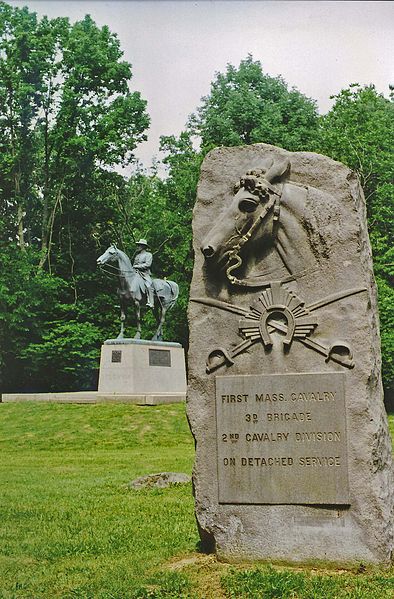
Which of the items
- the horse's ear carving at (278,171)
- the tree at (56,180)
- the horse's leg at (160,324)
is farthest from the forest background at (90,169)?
the horse's ear carving at (278,171)

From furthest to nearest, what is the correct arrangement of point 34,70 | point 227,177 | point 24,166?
point 24,166, point 34,70, point 227,177

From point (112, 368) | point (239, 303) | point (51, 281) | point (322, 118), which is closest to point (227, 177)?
point (239, 303)

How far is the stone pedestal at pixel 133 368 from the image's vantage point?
25362 millimetres

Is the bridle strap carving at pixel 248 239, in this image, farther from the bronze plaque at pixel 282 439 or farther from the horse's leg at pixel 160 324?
the horse's leg at pixel 160 324

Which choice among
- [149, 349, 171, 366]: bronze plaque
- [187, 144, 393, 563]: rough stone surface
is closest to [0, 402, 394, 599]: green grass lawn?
[187, 144, 393, 563]: rough stone surface

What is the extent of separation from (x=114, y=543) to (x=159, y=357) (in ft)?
62.6

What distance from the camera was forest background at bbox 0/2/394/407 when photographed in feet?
110

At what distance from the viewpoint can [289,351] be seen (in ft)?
21.7

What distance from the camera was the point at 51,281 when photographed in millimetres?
34188

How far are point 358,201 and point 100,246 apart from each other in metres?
31.8

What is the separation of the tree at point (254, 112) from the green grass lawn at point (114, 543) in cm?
1977

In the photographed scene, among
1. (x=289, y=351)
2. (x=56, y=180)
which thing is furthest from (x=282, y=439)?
(x=56, y=180)

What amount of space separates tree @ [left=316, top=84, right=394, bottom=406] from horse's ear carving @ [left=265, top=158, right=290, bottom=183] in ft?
78.6

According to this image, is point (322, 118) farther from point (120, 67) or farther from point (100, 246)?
point (100, 246)
